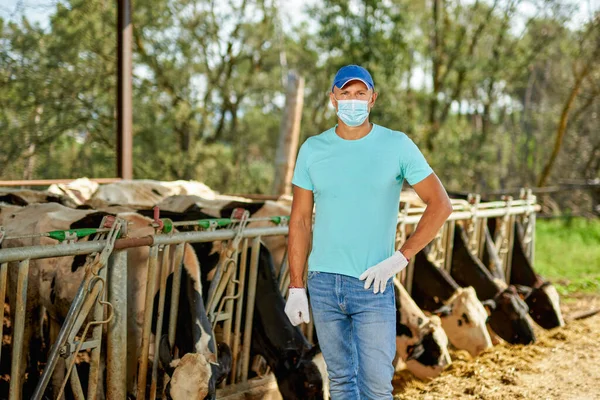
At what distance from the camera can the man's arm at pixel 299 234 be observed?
9.14ft

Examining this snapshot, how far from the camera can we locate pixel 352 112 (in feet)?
8.89

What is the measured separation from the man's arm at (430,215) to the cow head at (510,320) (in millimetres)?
2856

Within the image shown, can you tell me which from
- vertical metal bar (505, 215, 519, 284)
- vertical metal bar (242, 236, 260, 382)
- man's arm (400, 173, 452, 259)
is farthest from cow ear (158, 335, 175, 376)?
vertical metal bar (505, 215, 519, 284)

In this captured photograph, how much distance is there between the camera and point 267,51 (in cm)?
1827

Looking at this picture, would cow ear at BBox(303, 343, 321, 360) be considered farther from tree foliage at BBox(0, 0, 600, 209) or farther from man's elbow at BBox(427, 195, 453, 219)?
tree foliage at BBox(0, 0, 600, 209)

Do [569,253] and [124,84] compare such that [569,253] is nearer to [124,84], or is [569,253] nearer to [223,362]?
[124,84]

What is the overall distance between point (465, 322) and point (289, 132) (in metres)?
3.66

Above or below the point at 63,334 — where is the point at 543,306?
below

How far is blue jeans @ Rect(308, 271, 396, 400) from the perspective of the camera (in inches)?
103

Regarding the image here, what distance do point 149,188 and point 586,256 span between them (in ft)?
23.6

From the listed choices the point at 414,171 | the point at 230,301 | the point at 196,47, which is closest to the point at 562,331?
the point at 230,301

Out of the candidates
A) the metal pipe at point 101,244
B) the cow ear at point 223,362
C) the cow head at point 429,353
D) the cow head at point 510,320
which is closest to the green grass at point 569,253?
the cow head at point 510,320

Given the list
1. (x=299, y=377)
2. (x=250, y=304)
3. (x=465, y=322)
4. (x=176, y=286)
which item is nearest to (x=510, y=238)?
(x=465, y=322)

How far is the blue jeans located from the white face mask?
0.62 meters
